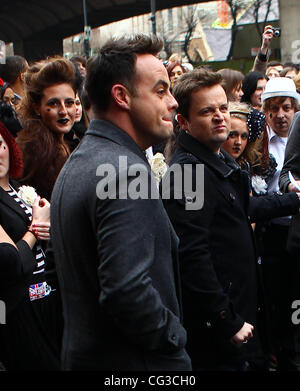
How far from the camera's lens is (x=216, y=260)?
8.95ft

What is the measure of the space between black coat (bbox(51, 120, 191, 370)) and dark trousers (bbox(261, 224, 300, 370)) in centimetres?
252

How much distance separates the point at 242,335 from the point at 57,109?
1.76 m

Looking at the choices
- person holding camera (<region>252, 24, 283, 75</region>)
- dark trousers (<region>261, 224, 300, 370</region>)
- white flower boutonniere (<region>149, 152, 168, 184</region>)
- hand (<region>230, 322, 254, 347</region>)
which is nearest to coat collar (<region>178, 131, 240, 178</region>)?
white flower boutonniere (<region>149, 152, 168, 184</region>)

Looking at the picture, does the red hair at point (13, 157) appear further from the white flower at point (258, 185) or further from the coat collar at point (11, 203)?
the white flower at point (258, 185)

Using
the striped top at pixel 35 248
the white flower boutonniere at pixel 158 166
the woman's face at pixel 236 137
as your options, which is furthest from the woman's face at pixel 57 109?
the woman's face at pixel 236 137

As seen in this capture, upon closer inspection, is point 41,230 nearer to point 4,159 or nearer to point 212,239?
point 4,159

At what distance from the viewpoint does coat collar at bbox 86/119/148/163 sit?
188 cm

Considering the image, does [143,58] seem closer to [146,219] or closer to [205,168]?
[146,219]

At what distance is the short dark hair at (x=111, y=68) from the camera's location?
1942 mm

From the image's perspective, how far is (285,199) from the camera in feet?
11.2

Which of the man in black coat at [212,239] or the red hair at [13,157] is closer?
the man in black coat at [212,239]

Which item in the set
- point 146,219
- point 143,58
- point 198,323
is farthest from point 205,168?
point 146,219

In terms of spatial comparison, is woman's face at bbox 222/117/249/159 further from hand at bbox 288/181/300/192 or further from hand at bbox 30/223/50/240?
hand at bbox 30/223/50/240
